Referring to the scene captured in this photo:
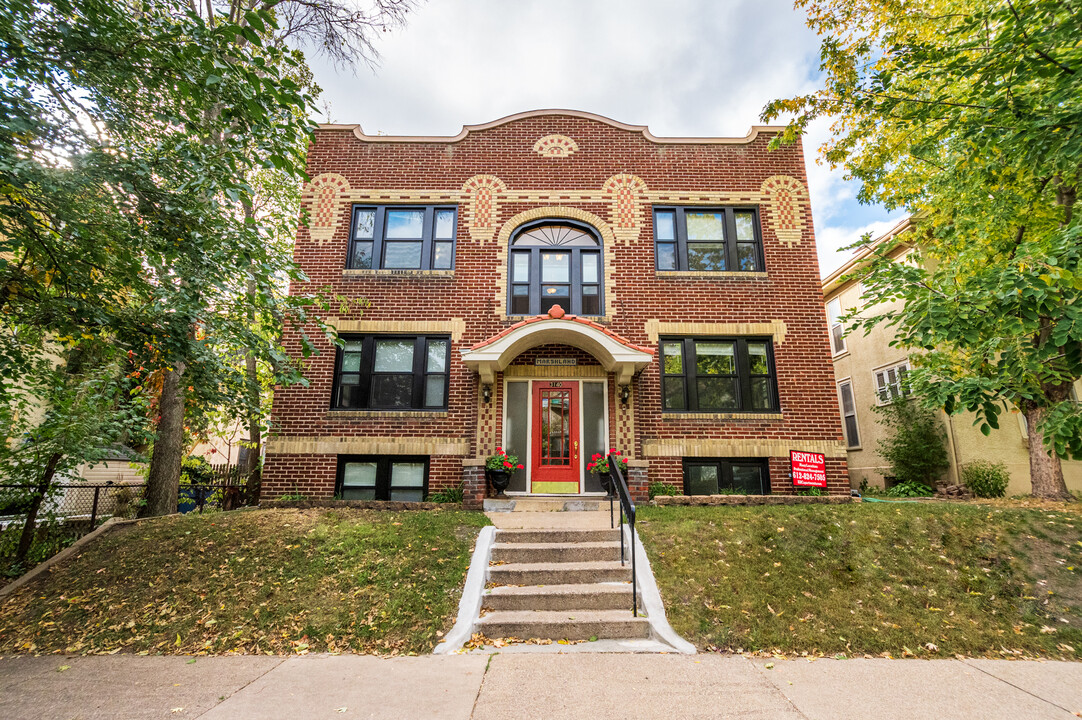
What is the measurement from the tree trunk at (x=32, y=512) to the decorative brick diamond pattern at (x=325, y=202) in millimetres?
6216

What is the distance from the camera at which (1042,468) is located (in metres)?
10.2

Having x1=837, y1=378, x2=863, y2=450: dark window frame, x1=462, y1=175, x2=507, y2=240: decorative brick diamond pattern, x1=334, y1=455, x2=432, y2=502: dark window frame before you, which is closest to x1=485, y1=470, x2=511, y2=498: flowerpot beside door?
Answer: x1=334, y1=455, x2=432, y2=502: dark window frame

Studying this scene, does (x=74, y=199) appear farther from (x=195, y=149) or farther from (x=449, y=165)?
(x=449, y=165)

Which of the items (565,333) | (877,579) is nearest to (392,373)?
(565,333)

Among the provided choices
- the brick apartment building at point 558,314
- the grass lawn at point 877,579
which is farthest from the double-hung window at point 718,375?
the grass lawn at point 877,579

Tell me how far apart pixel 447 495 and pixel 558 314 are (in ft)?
14.0

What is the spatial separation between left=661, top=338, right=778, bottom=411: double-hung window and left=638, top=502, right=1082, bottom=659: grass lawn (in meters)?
3.03

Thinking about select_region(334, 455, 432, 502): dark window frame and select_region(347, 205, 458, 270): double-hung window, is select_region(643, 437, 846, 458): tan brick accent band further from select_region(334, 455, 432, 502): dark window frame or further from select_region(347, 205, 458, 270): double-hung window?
select_region(347, 205, 458, 270): double-hung window

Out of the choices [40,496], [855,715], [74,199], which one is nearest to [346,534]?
[40,496]

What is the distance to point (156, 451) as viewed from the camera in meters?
9.76

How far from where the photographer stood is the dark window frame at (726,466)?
34.4 feet

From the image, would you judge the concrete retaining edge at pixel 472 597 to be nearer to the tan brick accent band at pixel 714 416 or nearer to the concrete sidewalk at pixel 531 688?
the concrete sidewalk at pixel 531 688

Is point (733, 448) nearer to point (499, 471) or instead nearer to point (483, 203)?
point (499, 471)

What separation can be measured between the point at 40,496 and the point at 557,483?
8.25 m
